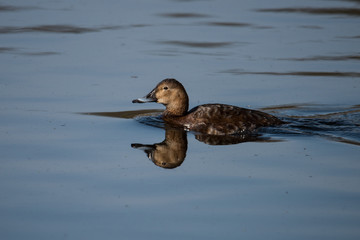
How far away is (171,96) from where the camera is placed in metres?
10.6

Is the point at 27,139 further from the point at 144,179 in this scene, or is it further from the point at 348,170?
the point at 348,170

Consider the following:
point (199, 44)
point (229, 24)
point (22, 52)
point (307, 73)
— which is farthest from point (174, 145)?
point (229, 24)

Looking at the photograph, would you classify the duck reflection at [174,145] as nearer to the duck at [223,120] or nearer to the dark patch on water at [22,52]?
the duck at [223,120]

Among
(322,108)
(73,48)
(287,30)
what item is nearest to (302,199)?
(322,108)

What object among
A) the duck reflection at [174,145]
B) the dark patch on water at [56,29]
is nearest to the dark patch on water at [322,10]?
the dark patch on water at [56,29]

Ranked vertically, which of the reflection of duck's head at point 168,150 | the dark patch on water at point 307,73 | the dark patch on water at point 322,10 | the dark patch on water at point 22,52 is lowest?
the reflection of duck's head at point 168,150

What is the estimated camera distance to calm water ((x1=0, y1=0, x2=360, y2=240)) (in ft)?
20.5

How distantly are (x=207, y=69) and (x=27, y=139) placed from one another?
A: 5.23 metres

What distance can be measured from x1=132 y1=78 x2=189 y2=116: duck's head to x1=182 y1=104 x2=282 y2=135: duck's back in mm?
637

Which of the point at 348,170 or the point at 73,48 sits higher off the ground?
the point at 73,48

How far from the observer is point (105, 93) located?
11.6 metres

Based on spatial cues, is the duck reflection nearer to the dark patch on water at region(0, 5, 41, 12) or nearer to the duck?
the duck

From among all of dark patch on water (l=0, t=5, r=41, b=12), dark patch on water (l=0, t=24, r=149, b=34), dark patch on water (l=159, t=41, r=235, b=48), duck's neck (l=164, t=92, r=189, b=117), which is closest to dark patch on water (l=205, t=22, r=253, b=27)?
dark patch on water (l=159, t=41, r=235, b=48)

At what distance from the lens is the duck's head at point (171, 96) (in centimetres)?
1047
